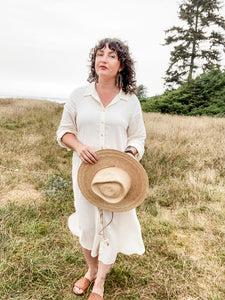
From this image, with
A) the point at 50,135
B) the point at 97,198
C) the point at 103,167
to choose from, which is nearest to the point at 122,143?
the point at 103,167

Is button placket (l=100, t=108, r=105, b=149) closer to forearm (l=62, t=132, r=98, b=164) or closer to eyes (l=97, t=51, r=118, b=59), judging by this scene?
forearm (l=62, t=132, r=98, b=164)

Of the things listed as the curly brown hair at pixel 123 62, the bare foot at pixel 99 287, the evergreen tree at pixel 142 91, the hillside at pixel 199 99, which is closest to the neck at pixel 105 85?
the curly brown hair at pixel 123 62

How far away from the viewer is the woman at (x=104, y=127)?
1.76m

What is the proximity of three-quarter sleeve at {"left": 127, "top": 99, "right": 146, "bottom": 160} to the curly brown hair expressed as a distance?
0.55ft

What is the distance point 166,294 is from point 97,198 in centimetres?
124

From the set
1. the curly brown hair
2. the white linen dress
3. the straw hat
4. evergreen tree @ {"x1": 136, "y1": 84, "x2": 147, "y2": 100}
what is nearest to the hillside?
the curly brown hair

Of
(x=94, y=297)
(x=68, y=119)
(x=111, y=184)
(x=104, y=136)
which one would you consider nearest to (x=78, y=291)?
(x=94, y=297)

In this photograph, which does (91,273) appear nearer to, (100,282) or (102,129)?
(100,282)

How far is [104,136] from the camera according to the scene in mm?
1788

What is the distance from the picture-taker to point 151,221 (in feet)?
10.5

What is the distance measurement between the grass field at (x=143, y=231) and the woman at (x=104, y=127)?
0.49 m

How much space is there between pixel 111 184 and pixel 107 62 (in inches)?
37.0

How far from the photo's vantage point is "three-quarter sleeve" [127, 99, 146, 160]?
1.87 m

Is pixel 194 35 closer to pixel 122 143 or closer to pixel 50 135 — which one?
pixel 50 135
